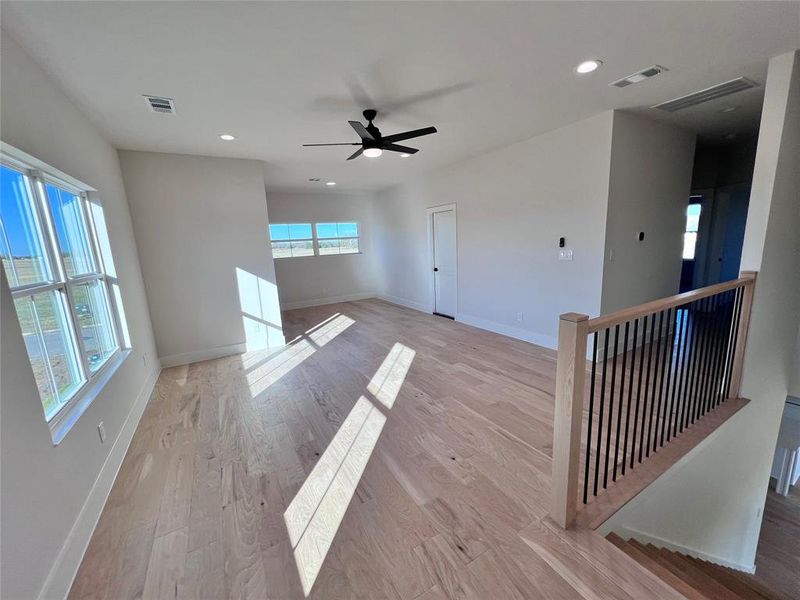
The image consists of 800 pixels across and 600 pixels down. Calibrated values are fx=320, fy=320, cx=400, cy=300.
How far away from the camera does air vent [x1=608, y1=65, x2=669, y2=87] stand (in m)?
2.37

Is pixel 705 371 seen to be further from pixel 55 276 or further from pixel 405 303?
pixel 405 303

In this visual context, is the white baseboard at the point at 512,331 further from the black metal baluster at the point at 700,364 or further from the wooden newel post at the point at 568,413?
the wooden newel post at the point at 568,413

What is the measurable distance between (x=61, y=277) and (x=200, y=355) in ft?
8.12

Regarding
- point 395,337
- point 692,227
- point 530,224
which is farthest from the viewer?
point 692,227

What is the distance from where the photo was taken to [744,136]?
4410 millimetres

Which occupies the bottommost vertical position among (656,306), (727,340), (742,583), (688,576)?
(742,583)

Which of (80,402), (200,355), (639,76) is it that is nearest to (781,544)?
(639,76)

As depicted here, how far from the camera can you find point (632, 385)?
224 cm

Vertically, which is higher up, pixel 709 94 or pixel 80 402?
pixel 709 94

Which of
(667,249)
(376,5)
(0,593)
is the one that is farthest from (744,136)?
(0,593)

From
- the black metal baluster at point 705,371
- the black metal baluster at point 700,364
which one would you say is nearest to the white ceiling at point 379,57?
the black metal baluster at point 700,364

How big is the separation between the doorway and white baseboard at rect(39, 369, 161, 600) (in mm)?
4603

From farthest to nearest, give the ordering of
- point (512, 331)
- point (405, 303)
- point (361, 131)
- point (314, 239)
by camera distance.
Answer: point (314, 239), point (405, 303), point (512, 331), point (361, 131)

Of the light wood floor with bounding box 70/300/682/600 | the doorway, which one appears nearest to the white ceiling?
the doorway
